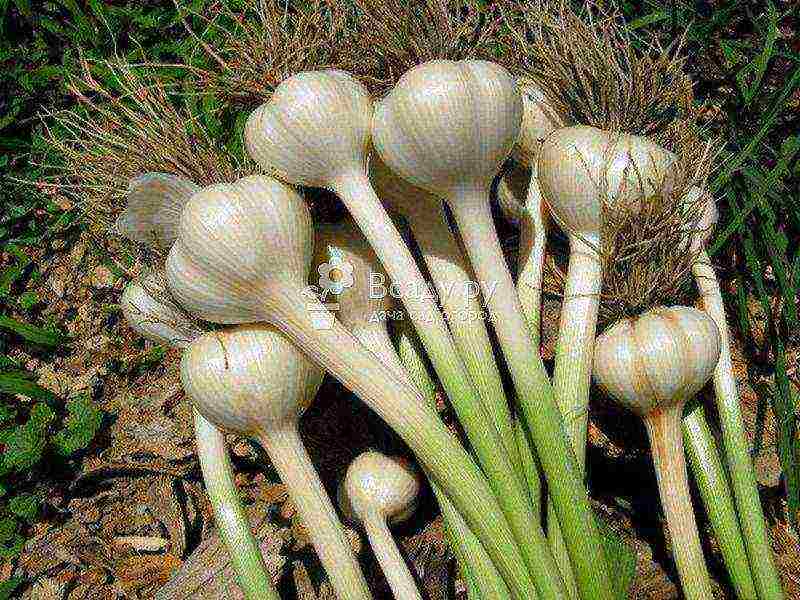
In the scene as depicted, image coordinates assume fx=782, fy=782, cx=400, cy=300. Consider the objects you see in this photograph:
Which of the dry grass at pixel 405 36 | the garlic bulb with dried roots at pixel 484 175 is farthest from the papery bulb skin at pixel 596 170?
the dry grass at pixel 405 36

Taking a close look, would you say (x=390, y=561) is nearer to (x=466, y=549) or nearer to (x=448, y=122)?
(x=466, y=549)

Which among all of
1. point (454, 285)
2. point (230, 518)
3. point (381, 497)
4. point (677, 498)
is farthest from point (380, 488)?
point (677, 498)

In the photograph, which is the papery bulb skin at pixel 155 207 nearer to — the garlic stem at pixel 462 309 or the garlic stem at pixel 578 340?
the garlic stem at pixel 462 309

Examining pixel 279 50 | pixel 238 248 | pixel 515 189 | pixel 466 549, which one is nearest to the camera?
pixel 238 248

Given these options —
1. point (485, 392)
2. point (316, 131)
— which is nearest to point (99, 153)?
point (316, 131)

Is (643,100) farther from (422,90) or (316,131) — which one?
(316,131)

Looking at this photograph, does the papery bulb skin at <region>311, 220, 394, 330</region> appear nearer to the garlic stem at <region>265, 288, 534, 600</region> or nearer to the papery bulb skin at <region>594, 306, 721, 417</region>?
the garlic stem at <region>265, 288, 534, 600</region>

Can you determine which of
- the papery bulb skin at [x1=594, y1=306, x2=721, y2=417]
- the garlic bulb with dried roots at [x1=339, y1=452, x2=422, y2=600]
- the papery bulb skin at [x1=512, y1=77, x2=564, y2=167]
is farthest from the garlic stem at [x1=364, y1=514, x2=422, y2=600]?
the papery bulb skin at [x1=512, y1=77, x2=564, y2=167]
